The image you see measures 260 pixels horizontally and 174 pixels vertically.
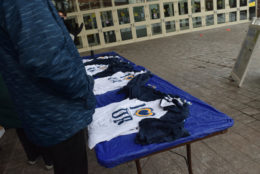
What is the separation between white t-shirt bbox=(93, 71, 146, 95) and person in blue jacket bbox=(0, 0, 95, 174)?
4.09ft

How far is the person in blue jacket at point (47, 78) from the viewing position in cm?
90

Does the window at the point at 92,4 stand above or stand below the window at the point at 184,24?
above

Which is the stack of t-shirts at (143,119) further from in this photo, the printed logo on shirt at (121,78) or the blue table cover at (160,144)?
the printed logo on shirt at (121,78)

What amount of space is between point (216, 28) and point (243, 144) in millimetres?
11370

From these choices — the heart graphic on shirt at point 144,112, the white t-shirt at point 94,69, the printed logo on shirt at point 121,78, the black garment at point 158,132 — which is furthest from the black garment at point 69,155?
the white t-shirt at point 94,69

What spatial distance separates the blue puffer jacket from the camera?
0.90 meters

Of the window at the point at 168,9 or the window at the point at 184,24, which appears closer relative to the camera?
the window at the point at 168,9

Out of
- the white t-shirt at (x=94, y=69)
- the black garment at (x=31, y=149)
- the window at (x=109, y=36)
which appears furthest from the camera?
the window at (x=109, y=36)

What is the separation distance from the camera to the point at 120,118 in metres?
1.63

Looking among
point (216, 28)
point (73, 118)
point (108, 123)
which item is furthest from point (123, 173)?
point (216, 28)

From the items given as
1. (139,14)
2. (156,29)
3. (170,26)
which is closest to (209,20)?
(170,26)

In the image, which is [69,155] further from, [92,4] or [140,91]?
[92,4]

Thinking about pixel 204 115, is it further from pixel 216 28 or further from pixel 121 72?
pixel 216 28

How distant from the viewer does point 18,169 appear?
2.48 m
